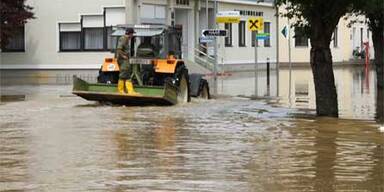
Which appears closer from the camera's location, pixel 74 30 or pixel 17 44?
pixel 74 30

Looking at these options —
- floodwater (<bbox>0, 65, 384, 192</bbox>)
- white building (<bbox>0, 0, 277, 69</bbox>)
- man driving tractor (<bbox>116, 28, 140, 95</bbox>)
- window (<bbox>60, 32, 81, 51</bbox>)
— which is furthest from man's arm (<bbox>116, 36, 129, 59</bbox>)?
window (<bbox>60, 32, 81, 51</bbox>)

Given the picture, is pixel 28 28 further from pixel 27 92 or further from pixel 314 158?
pixel 314 158

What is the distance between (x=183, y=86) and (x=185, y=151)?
10.4 m

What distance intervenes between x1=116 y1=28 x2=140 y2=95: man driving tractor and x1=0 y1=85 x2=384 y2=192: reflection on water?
58.1 inches

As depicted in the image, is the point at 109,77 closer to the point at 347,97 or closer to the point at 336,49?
the point at 347,97

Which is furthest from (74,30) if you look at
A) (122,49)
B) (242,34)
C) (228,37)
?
(122,49)

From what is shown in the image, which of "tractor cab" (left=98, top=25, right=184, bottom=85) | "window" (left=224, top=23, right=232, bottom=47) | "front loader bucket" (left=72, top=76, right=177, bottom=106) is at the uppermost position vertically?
"window" (left=224, top=23, right=232, bottom=47)

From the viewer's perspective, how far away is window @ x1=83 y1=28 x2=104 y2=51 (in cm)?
3912

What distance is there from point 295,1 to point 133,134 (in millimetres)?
5430

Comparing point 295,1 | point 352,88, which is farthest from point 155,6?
point 295,1

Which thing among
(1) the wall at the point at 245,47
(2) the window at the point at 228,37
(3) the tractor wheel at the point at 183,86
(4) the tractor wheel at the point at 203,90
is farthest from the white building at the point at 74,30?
(3) the tractor wheel at the point at 183,86

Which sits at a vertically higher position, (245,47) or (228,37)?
(228,37)

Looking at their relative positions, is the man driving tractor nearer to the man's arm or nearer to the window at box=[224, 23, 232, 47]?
the man's arm

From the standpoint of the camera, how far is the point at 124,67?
67.6ft
